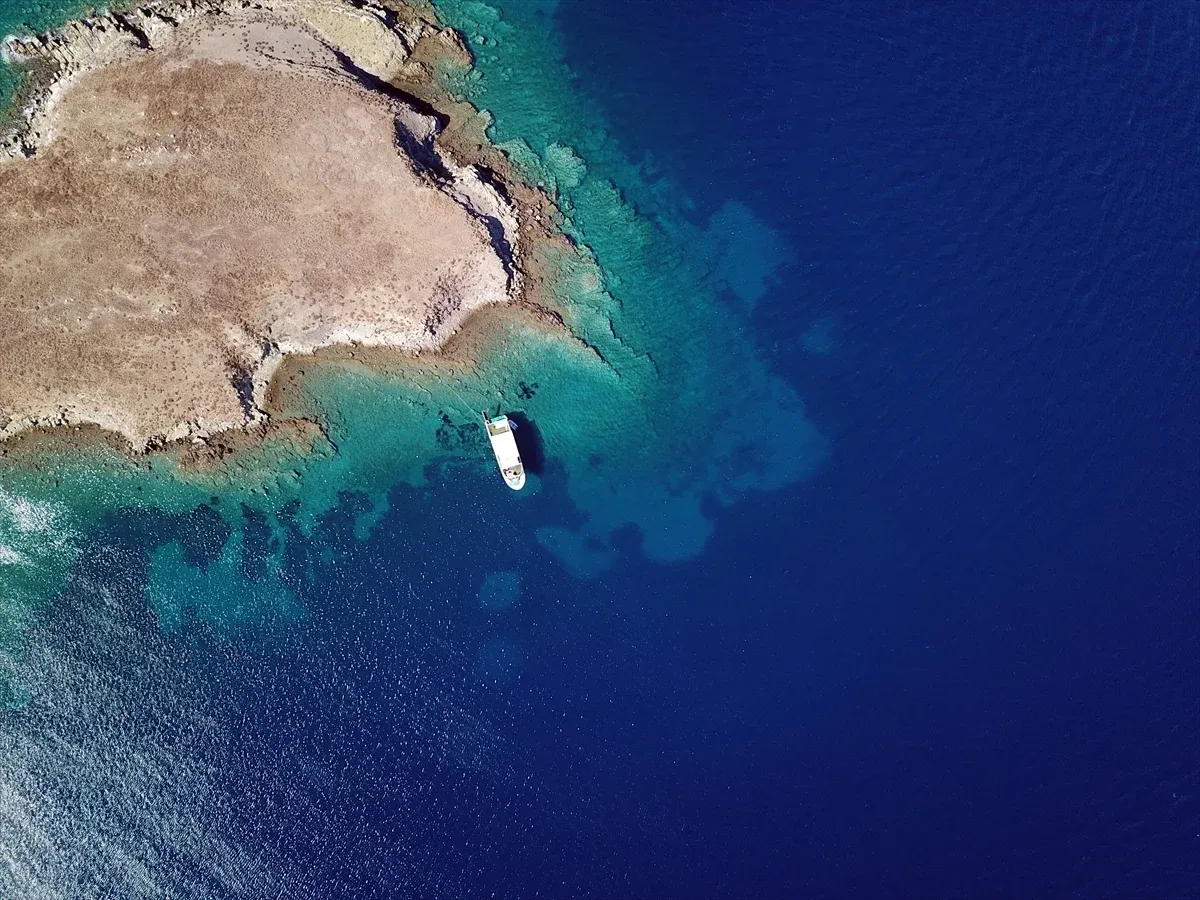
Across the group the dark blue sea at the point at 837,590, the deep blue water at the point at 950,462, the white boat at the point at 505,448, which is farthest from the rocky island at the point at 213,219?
the deep blue water at the point at 950,462

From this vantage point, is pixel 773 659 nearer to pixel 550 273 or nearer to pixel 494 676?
pixel 494 676

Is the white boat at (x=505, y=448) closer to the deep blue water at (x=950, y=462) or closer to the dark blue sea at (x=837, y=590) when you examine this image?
the dark blue sea at (x=837, y=590)

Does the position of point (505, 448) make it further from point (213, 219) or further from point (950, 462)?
point (950, 462)

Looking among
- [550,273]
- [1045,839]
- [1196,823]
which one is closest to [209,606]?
[550,273]

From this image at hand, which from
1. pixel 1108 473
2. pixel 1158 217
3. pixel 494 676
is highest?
pixel 1158 217

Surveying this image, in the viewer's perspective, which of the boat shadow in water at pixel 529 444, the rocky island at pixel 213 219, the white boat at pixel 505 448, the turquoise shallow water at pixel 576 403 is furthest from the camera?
the boat shadow in water at pixel 529 444
